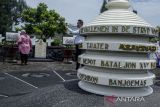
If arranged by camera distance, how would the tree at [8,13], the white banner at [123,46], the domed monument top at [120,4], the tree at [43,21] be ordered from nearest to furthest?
the white banner at [123,46]
the domed monument top at [120,4]
the tree at [43,21]
the tree at [8,13]

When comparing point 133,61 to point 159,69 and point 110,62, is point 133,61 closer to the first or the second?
point 110,62

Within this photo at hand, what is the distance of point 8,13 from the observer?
47062mm

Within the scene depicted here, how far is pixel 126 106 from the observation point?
310 cm

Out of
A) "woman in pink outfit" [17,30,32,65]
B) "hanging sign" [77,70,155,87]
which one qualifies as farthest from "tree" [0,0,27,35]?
"hanging sign" [77,70,155,87]

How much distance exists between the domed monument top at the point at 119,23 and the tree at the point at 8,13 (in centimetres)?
4097

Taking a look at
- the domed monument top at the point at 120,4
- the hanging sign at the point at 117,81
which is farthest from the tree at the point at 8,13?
the hanging sign at the point at 117,81

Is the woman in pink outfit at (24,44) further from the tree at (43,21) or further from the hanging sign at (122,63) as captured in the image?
the tree at (43,21)

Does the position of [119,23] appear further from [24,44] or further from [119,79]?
[24,44]

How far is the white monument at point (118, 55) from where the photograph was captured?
3211 millimetres

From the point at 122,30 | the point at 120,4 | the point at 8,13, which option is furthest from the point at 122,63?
the point at 8,13

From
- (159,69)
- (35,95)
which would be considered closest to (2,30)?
(159,69)

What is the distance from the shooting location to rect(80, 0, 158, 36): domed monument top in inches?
127

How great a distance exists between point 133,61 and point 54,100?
843 mm

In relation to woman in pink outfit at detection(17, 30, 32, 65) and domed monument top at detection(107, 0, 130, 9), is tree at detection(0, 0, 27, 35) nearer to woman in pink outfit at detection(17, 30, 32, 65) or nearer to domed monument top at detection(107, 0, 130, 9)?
woman in pink outfit at detection(17, 30, 32, 65)
